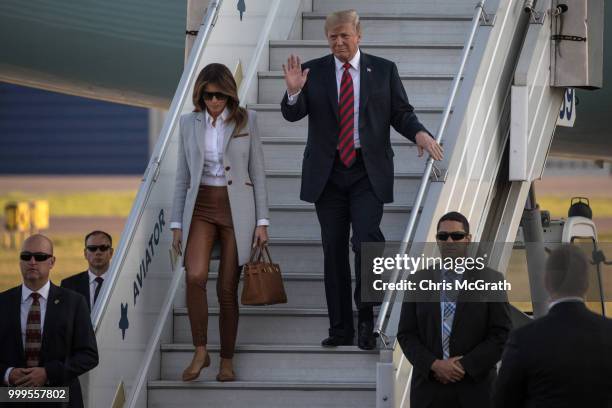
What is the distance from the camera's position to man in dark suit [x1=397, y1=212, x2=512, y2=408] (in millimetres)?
5125

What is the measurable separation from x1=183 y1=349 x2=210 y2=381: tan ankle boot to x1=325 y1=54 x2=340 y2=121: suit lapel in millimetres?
1246

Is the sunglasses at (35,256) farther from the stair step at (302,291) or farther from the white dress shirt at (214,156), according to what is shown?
the stair step at (302,291)

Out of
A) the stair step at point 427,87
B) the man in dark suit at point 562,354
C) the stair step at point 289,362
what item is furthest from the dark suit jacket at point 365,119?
the man in dark suit at point 562,354

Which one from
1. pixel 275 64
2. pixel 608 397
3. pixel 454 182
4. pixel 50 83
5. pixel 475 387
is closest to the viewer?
pixel 608 397

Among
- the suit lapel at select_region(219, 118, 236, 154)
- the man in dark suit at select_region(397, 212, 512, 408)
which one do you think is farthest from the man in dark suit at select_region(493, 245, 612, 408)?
the suit lapel at select_region(219, 118, 236, 154)

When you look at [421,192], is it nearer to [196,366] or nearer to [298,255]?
[298,255]

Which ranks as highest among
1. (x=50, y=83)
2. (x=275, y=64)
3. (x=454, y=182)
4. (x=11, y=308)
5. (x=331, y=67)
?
(x=50, y=83)

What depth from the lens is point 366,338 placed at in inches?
240

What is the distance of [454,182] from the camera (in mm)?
6234

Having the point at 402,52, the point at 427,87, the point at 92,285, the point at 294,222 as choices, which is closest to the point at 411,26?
the point at 402,52

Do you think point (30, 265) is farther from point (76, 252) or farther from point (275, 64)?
point (76, 252)

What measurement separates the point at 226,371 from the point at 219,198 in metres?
0.78

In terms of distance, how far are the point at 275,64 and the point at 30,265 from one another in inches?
123

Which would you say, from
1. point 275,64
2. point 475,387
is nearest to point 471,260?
point 475,387
